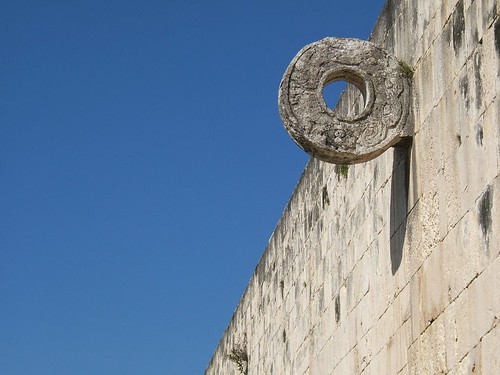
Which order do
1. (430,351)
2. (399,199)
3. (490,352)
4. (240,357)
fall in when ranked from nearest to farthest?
(490,352), (430,351), (399,199), (240,357)

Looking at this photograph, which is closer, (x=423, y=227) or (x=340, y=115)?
Result: (x=423, y=227)

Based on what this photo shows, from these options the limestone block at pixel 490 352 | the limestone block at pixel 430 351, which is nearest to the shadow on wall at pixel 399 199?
the limestone block at pixel 430 351

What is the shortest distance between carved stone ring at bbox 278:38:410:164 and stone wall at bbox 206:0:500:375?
0.12 m

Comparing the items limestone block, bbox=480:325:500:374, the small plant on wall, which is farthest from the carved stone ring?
the small plant on wall

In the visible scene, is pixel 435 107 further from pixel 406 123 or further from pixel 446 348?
pixel 446 348

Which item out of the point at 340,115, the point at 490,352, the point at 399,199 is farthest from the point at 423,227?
the point at 490,352

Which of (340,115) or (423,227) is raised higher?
(340,115)

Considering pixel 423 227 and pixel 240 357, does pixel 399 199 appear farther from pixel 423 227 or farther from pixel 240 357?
pixel 240 357

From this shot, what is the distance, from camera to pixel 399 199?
6.25 m

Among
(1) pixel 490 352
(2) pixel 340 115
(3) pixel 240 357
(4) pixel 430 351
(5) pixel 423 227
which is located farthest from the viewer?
(3) pixel 240 357

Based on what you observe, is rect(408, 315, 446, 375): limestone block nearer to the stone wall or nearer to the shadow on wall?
the stone wall

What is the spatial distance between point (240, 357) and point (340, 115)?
6.40 metres

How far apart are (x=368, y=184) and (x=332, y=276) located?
Answer: 111cm

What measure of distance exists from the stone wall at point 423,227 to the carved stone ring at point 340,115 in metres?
0.12
